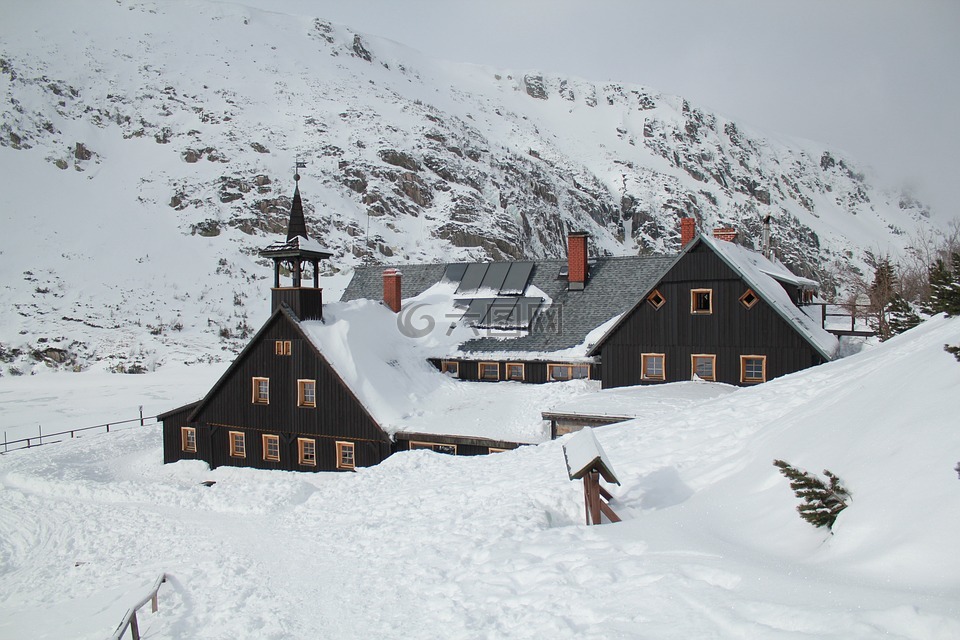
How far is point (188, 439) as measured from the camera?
2588cm

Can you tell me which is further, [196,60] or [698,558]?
[196,60]

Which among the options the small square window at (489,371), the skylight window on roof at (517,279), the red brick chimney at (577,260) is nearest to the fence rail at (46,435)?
the small square window at (489,371)

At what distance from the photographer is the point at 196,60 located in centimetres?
10069

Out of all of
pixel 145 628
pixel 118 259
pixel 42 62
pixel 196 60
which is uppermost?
pixel 196 60

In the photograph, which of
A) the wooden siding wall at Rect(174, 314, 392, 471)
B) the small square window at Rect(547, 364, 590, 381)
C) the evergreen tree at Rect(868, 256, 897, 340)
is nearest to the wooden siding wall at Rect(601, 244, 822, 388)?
the small square window at Rect(547, 364, 590, 381)

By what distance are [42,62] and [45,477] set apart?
8656 centimetres

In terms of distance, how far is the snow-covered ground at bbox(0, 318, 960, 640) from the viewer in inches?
227

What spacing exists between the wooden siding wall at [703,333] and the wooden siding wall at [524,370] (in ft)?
3.46

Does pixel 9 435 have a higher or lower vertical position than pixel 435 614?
lower

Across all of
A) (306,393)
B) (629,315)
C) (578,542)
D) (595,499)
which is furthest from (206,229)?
(578,542)

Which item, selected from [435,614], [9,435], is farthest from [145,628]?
[9,435]

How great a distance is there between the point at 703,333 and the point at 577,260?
7.44m

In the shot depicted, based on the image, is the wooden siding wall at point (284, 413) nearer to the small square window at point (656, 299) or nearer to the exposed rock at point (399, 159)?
the small square window at point (656, 299)

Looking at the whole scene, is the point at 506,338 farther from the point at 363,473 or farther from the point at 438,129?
the point at 438,129
